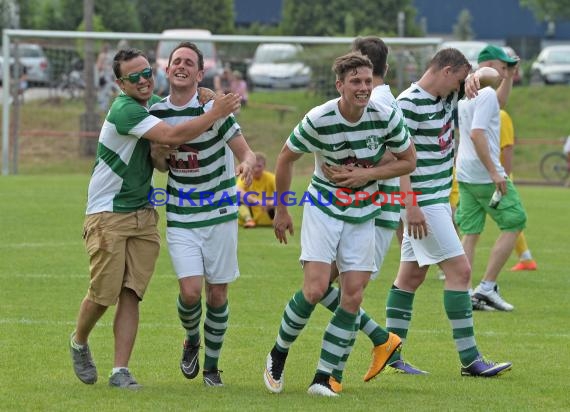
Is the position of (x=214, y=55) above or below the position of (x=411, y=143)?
below

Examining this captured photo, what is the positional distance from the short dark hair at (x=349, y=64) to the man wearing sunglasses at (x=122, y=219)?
24.4 inches

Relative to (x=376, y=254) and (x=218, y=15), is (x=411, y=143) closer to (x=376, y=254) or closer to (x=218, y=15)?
(x=376, y=254)

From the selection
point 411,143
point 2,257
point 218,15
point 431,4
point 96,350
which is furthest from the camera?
point 431,4

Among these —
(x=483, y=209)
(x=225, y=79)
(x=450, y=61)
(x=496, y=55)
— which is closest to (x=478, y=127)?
(x=496, y=55)

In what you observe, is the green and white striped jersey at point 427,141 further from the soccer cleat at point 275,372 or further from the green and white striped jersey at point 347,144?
the soccer cleat at point 275,372

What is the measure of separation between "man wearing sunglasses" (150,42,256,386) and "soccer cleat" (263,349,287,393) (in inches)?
21.8

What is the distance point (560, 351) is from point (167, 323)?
122 inches

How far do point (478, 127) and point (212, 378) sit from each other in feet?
12.9

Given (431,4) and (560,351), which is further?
(431,4)

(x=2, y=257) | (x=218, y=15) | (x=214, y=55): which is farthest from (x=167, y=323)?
(x=218, y=15)

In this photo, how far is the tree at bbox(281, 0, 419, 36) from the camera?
55.2m

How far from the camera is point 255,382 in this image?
7891 mm

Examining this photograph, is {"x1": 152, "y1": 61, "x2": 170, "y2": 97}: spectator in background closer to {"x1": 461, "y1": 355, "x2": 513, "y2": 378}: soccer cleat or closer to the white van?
the white van

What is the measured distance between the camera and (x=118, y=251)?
7.45 meters
